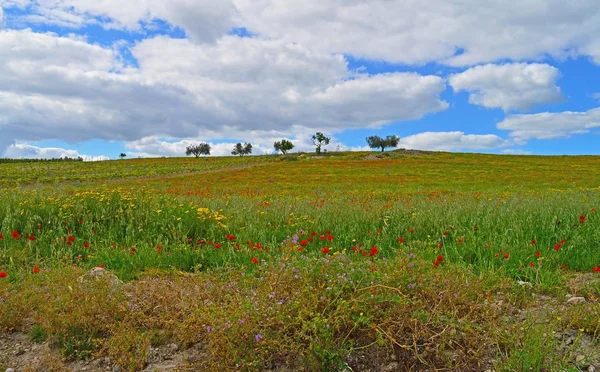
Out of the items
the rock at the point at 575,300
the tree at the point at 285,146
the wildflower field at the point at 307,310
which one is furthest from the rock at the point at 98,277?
the tree at the point at 285,146

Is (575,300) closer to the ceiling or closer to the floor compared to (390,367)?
closer to the ceiling

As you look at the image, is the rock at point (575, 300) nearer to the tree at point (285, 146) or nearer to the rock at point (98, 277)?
the rock at point (98, 277)

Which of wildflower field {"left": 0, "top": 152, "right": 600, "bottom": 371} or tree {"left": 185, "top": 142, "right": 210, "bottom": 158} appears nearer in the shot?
wildflower field {"left": 0, "top": 152, "right": 600, "bottom": 371}

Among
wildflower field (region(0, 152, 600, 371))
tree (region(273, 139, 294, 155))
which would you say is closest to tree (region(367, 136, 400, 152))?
tree (region(273, 139, 294, 155))

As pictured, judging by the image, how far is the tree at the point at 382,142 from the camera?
401 ft

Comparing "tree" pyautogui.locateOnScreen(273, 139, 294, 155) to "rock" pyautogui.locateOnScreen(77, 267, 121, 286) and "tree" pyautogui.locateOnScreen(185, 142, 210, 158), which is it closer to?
"tree" pyautogui.locateOnScreen(185, 142, 210, 158)

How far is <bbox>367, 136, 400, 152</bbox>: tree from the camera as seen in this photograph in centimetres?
12219

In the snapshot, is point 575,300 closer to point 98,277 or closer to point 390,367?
point 390,367

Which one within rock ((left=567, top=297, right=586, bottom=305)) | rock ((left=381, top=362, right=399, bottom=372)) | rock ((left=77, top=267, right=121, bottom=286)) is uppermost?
rock ((left=77, top=267, right=121, bottom=286))

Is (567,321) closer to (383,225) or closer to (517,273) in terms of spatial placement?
(517,273)

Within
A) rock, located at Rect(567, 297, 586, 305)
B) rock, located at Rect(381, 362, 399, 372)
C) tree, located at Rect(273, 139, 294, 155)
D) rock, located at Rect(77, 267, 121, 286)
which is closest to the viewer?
rock, located at Rect(381, 362, 399, 372)

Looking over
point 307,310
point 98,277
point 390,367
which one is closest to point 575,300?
point 390,367

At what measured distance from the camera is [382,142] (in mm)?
123625

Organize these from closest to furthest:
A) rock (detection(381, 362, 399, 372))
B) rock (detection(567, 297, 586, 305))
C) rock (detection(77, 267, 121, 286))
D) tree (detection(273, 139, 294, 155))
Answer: rock (detection(381, 362, 399, 372)) < rock (detection(567, 297, 586, 305)) < rock (detection(77, 267, 121, 286)) < tree (detection(273, 139, 294, 155))
